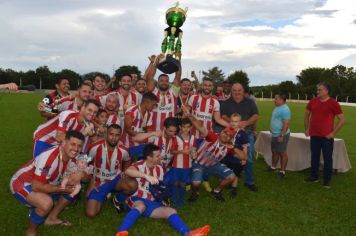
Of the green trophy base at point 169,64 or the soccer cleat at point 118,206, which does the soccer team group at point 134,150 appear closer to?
the soccer cleat at point 118,206

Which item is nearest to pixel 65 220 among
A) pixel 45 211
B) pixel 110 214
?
pixel 110 214

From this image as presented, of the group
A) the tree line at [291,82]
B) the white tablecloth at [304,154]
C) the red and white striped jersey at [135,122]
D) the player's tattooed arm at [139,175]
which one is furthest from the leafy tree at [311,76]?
the player's tattooed arm at [139,175]

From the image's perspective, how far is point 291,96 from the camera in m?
83.1

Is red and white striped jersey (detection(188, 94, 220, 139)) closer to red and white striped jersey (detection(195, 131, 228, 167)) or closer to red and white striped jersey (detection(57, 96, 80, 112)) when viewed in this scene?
red and white striped jersey (detection(195, 131, 228, 167))

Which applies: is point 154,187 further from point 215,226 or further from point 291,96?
point 291,96

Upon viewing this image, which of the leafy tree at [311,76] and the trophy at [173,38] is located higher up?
the leafy tree at [311,76]

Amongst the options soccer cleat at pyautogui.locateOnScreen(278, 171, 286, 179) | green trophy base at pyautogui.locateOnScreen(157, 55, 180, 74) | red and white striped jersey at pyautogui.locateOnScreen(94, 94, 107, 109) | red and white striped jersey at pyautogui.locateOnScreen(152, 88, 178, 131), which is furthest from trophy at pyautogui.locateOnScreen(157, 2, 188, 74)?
soccer cleat at pyautogui.locateOnScreen(278, 171, 286, 179)

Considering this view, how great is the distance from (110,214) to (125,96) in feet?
8.17

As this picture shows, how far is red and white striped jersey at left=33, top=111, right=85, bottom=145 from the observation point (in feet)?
16.7

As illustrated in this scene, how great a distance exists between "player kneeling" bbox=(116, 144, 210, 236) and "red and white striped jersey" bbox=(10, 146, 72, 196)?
97 centimetres

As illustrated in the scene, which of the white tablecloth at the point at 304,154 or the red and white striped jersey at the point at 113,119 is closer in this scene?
the red and white striped jersey at the point at 113,119

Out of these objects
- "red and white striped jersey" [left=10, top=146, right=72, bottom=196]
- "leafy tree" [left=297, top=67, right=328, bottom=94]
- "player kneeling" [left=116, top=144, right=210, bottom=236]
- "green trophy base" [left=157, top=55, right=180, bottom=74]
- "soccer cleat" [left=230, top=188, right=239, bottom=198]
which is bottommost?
"soccer cleat" [left=230, top=188, right=239, bottom=198]

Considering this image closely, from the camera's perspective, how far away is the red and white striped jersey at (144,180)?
5.07 meters

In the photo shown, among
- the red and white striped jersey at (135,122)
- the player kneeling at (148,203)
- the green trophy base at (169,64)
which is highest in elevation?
the green trophy base at (169,64)
